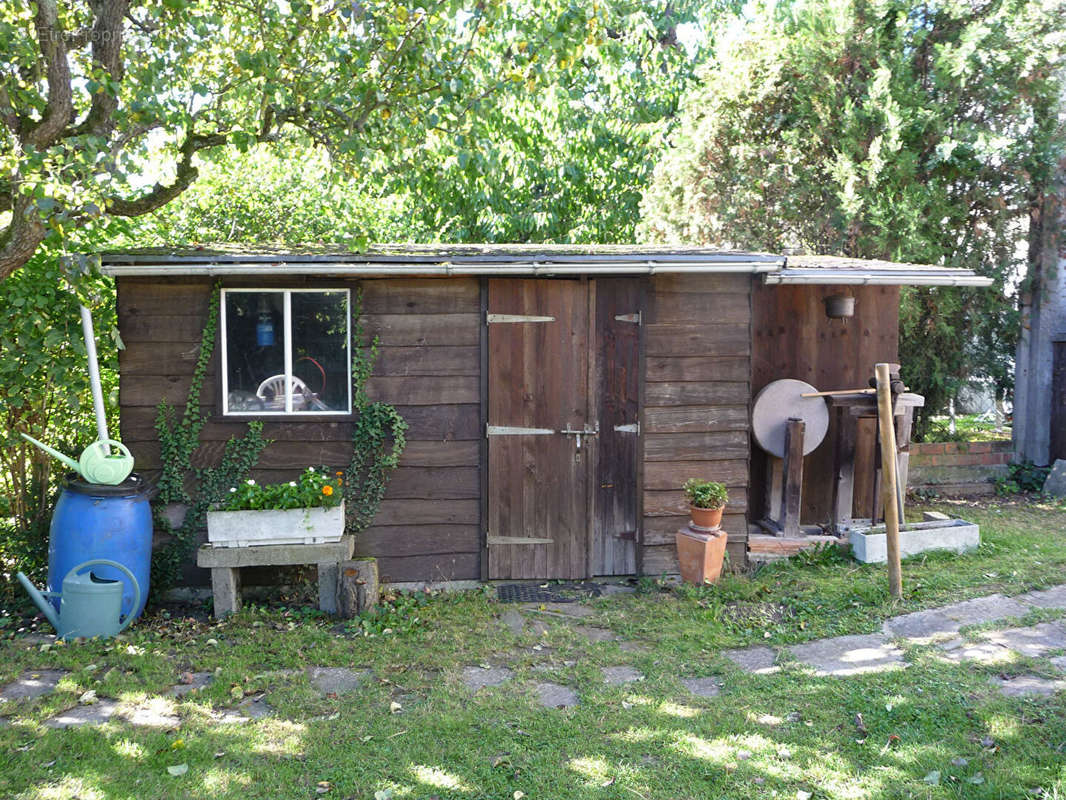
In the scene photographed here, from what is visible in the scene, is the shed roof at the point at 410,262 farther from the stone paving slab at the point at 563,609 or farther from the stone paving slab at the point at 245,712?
the stone paving slab at the point at 245,712

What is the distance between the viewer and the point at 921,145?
9438mm

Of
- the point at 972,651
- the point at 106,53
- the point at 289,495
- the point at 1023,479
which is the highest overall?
the point at 106,53

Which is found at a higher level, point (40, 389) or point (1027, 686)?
point (40, 389)

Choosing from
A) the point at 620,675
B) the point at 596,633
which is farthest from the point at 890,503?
the point at 620,675

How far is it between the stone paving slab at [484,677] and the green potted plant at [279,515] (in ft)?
5.06

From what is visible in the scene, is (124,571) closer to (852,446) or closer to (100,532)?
(100,532)

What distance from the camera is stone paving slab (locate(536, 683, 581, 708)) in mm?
4285

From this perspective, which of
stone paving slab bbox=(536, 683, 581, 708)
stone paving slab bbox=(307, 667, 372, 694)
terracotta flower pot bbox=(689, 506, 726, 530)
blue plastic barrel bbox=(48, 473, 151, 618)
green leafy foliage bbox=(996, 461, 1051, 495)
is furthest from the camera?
green leafy foliage bbox=(996, 461, 1051, 495)

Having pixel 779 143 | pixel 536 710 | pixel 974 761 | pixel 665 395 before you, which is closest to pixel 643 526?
pixel 665 395

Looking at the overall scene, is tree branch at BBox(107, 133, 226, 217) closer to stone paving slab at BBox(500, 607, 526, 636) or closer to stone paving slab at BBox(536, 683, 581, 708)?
stone paving slab at BBox(500, 607, 526, 636)

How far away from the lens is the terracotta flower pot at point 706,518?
6027 millimetres

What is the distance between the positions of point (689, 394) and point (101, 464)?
4.08 metres

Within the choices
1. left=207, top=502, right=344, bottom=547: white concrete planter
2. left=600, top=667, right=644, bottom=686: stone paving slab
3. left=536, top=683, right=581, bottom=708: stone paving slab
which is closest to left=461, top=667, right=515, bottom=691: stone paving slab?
left=536, top=683, right=581, bottom=708: stone paving slab

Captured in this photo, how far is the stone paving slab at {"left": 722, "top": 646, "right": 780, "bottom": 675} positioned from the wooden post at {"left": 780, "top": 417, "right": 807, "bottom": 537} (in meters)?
1.94
